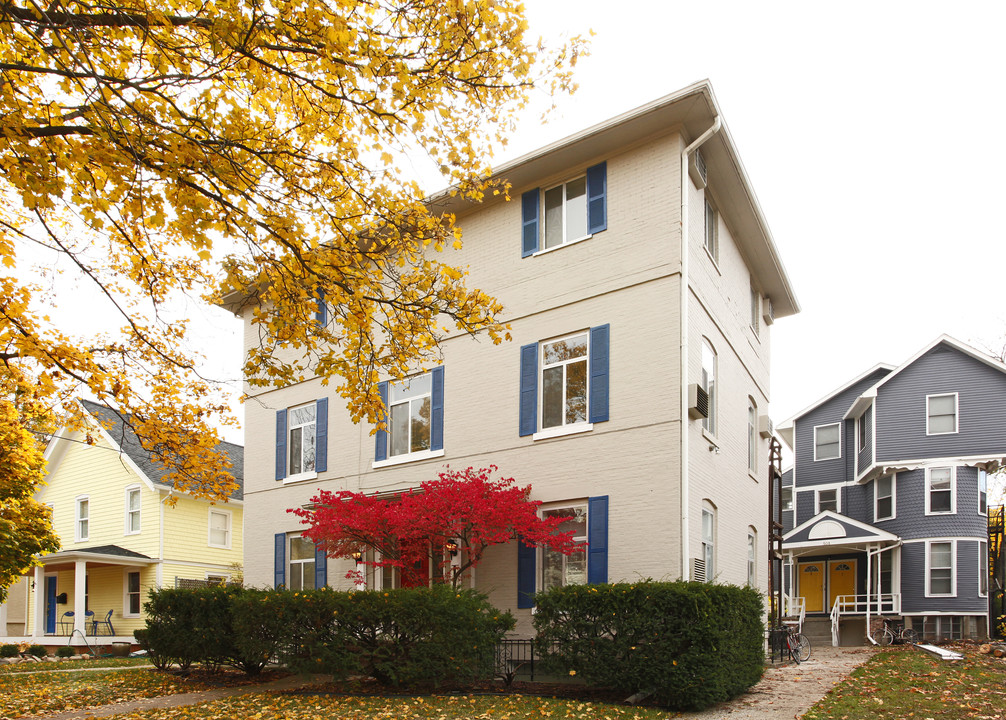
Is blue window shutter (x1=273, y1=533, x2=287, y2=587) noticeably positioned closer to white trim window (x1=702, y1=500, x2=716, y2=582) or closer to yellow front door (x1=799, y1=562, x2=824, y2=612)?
white trim window (x1=702, y1=500, x2=716, y2=582)

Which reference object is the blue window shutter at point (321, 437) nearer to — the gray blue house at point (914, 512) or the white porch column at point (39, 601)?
the gray blue house at point (914, 512)

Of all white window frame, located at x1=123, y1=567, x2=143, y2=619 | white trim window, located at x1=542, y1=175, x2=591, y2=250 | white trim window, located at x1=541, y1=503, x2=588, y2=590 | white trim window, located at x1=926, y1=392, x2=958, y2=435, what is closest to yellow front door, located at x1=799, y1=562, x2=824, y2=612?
white trim window, located at x1=926, y1=392, x2=958, y2=435

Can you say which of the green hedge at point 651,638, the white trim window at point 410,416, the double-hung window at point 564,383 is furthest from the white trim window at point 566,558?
the white trim window at point 410,416

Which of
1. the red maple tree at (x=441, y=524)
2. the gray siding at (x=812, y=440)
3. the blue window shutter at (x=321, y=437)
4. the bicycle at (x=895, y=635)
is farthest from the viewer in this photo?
the gray siding at (x=812, y=440)

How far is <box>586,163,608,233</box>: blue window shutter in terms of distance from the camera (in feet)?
47.8

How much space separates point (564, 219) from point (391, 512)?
20.0 feet

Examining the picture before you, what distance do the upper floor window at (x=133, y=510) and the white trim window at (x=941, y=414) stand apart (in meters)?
26.0

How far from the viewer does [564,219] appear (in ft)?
50.1

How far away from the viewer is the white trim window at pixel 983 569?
24.4 metres

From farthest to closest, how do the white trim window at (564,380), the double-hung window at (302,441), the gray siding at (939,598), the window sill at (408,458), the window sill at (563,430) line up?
1. the gray siding at (939,598)
2. the double-hung window at (302,441)
3. the window sill at (408,458)
4. the white trim window at (564,380)
5. the window sill at (563,430)

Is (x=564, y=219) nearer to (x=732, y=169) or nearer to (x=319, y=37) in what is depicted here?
(x=732, y=169)

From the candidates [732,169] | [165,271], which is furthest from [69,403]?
[732,169]

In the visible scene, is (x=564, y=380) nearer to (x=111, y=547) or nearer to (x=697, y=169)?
(x=697, y=169)

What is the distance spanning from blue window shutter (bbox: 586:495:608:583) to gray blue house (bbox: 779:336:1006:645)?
1454 centimetres
